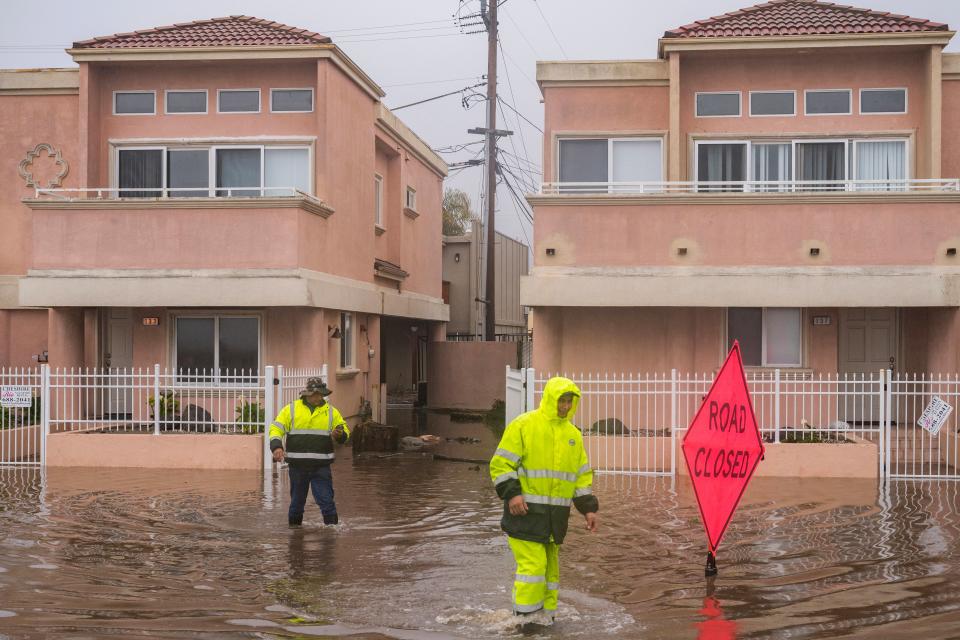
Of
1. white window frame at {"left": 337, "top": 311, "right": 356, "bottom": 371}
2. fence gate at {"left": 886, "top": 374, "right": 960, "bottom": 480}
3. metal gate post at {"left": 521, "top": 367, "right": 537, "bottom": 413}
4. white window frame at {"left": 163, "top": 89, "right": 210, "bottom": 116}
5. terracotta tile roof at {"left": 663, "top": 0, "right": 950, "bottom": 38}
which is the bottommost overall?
fence gate at {"left": 886, "top": 374, "right": 960, "bottom": 480}

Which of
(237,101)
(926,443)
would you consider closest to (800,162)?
(926,443)

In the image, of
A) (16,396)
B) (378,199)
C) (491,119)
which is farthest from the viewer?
(491,119)

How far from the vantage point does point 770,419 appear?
16344mm

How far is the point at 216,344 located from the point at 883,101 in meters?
12.3

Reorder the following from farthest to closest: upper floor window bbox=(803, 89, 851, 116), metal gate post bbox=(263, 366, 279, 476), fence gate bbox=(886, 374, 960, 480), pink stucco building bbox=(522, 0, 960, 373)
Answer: upper floor window bbox=(803, 89, 851, 116) < pink stucco building bbox=(522, 0, 960, 373) < metal gate post bbox=(263, 366, 279, 476) < fence gate bbox=(886, 374, 960, 480)

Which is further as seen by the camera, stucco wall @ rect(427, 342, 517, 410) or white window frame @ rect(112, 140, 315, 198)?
stucco wall @ rect(427, 342, 517, 410)

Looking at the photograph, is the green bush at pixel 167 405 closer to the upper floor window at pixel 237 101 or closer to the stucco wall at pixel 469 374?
Answer: the upper floor window at pixel 237 101

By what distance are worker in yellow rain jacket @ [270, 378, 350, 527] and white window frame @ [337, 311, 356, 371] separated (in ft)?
32.6

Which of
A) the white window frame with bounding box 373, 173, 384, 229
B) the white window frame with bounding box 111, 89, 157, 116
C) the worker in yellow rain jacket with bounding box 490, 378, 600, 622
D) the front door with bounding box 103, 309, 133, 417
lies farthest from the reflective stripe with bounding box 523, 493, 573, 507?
the white window frame with bounding box 373, 173, 384, 229

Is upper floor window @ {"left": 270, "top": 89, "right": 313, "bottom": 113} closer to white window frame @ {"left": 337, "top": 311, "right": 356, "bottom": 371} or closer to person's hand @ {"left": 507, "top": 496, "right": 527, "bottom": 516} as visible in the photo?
white window frame @ {"left": 337, "top": 311, "right": 356, "bottom": 371}

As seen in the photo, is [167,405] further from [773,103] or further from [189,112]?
[773,103]

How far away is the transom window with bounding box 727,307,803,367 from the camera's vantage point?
17.5 metres

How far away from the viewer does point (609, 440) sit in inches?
614

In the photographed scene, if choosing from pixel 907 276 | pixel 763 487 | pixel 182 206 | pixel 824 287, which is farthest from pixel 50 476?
pixel 907 276
